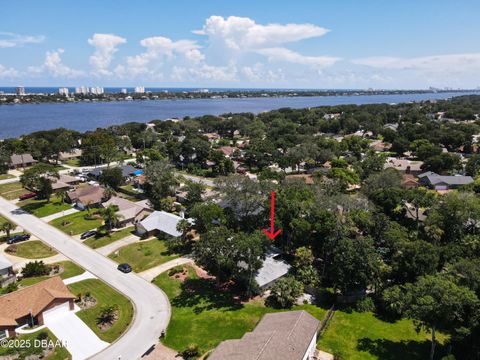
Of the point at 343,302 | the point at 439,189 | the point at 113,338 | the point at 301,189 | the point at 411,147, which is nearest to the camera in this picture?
the point at 113,338

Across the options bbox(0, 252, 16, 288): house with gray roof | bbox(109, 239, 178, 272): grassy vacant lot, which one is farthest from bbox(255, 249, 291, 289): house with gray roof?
bbox(0, 252, 16, 288): house with gray roof

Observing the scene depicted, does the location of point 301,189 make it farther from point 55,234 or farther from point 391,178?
point 55,234

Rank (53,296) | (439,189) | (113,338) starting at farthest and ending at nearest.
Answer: (439,189) < (53,296) < (113,338)

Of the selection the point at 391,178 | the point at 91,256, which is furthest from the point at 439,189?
the point at 91,256

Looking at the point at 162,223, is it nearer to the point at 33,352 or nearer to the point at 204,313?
the point at 204,313

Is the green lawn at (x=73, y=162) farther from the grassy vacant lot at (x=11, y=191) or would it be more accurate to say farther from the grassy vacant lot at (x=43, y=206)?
the grassy vacant lot at (x=43, y=206)

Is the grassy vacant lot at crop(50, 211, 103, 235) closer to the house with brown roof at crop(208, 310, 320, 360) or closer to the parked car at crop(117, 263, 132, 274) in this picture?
the parked car at crop(117, 263, 132, 274)

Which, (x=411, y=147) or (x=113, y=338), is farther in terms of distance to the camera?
(x=411, y=147)

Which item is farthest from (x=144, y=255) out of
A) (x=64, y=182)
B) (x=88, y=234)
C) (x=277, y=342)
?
(x=64, y=182)
